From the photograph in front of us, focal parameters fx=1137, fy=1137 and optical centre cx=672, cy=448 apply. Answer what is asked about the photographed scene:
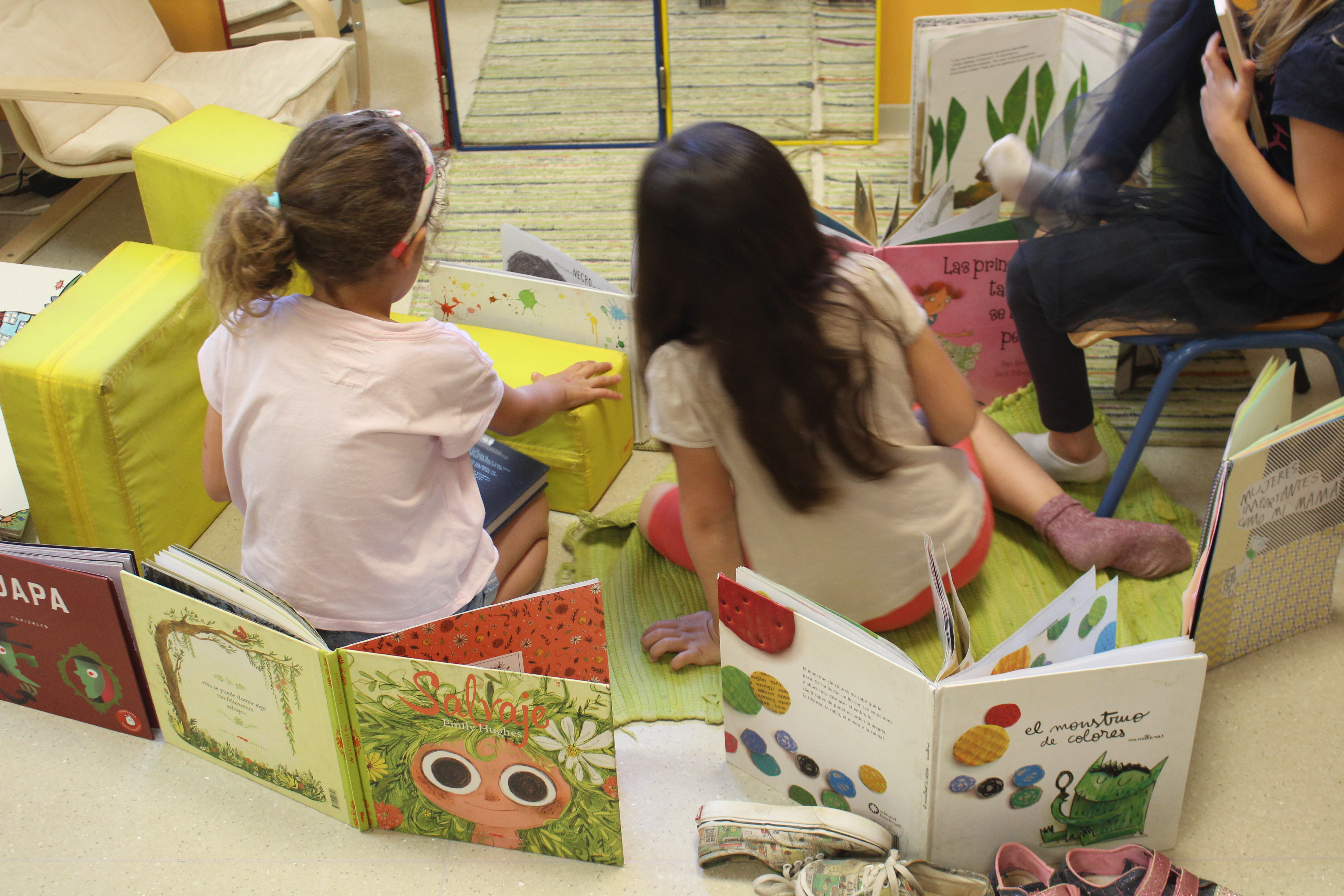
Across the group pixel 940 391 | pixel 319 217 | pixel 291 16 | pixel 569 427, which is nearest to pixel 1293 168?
pixel 940 391

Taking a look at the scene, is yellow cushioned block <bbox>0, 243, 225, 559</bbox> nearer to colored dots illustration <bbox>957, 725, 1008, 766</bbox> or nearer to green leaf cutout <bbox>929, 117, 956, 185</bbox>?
colored dots illustration <bbox>957, 725, 1008, 766</bbox>

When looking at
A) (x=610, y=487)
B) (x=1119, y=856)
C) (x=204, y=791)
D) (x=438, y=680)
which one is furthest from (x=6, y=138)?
(x=1119, y=856)

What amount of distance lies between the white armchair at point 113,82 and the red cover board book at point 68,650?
1.33 metres

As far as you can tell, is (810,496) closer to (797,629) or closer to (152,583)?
(797,629)

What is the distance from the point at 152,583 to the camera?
140 cm

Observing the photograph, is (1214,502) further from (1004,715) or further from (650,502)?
(650,502)

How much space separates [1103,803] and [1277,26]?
1.03 metres

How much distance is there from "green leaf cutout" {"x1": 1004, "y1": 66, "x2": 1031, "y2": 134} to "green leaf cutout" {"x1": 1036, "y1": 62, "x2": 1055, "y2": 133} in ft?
0.08

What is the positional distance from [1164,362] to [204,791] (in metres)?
1.53

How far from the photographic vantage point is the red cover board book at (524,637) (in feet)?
4.47

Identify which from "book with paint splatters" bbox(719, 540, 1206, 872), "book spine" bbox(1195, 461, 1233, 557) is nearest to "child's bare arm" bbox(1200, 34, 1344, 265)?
"book spine" bbox(1195, 461, 1233, 557)

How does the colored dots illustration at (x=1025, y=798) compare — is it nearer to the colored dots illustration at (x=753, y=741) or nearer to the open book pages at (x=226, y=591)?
the colored dots illustration at (x=753, y=741)

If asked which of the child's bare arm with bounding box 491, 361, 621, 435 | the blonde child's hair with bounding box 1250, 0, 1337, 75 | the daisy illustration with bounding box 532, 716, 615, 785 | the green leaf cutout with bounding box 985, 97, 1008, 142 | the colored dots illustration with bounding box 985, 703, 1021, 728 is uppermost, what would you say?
the blonde child's hair with bounding box 1250, 0, 1337, 75

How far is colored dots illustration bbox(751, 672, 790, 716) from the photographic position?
1.42m
